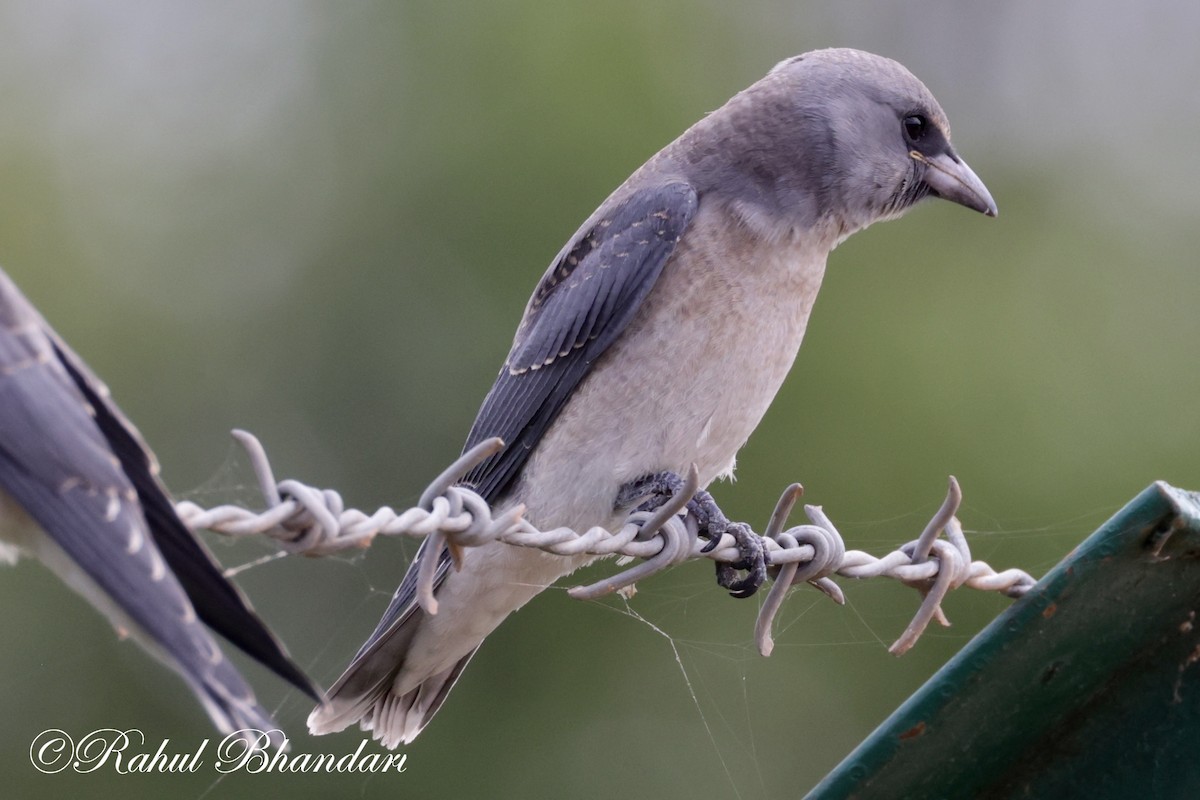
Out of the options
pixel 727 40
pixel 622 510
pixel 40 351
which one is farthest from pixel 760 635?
pixel 727 40

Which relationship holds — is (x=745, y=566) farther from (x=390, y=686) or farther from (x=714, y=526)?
(x=390, y=686)

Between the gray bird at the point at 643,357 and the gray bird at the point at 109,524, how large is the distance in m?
1.34

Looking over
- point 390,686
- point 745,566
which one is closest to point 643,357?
point 745,566

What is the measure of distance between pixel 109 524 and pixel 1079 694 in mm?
1775

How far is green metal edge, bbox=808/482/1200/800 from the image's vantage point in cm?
250

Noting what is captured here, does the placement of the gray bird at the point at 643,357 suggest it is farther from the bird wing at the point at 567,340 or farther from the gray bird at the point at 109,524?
the gray bird at the point at 109,524

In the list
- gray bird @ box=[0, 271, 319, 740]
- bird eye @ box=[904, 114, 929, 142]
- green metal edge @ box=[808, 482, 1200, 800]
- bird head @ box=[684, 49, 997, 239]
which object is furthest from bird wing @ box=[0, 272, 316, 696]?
bird eye @ box=[904, 114, 929, 142]

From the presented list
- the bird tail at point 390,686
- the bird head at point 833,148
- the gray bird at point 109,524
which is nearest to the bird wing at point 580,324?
the bird head at point 833,148

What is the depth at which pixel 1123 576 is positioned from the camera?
252cm

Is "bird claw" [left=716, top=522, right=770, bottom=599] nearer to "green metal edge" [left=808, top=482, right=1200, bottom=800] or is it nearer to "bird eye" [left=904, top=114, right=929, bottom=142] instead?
"green metal edge" [left=808, top=482, right=1200, bottom=800]

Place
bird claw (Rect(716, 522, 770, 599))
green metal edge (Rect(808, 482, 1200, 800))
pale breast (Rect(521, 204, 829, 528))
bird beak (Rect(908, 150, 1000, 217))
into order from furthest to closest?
1. bird beak (Rect(908, 150, 1000, 217))
2. pale breast (Rect(521, 204, 829, 528))
3. bird claw (Rect(716, 522, 770, 599))
4. green metal edge (Rect(808, 482, 1200, 800))

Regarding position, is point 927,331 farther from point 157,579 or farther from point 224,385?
point 157,579

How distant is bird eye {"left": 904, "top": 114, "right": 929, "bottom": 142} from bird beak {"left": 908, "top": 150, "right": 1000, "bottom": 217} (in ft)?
0.19

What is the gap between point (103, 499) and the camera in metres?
2.08
